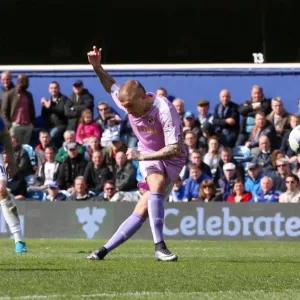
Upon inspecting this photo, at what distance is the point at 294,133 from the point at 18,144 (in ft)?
34.0

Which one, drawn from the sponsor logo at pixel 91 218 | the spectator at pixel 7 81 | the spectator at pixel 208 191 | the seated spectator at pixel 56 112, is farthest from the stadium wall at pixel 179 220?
the spectator at pixel 7 81

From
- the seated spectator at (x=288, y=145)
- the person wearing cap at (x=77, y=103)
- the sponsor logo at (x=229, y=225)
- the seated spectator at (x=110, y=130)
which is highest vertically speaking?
the person wearing cap at (x=77, y=103)

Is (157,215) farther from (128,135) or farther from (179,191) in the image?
(128,135)

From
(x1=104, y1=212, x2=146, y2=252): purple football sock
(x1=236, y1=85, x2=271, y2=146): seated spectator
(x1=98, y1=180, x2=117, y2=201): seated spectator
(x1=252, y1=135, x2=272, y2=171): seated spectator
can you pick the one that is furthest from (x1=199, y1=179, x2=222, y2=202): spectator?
(x1=104, y1=212, x2=146, y2=252): purple football sock

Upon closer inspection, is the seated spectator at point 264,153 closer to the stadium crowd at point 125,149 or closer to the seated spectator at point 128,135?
the stadium crowd at point 125,149

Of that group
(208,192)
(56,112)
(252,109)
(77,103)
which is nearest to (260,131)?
(252,109)

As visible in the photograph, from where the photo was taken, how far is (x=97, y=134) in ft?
69.8

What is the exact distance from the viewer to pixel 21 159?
2066 cm

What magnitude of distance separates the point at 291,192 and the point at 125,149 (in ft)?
11.7

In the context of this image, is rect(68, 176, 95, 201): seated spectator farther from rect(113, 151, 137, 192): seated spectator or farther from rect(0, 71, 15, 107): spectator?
rect(0, 71, 15, 107): spectator

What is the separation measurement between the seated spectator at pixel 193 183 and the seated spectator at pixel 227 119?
1694 millimetres

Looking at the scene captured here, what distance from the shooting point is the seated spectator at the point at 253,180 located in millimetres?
19438
